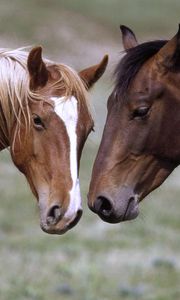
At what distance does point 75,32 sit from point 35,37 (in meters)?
6.34

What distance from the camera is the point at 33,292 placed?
→ 12117 millimetres

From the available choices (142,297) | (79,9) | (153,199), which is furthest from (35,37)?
(142,297)

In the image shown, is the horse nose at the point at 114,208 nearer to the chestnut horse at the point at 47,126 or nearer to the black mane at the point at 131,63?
the chestnut horse at the point at 47,126

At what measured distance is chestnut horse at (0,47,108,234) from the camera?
24.0ft

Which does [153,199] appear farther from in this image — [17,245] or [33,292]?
[33,292]

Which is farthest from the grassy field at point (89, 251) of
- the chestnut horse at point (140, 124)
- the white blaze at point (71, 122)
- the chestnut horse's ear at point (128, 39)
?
the white blaze at point (71, 122)

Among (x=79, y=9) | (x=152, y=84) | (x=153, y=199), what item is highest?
(x=152, y=84)

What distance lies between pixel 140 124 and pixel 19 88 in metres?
1.00

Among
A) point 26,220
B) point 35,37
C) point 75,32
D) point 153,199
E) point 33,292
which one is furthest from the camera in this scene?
point 75,32

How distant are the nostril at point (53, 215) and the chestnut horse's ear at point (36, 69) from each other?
101cm

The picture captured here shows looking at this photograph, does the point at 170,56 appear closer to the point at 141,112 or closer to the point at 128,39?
the point at 141,112

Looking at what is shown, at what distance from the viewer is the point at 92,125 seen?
774 cm

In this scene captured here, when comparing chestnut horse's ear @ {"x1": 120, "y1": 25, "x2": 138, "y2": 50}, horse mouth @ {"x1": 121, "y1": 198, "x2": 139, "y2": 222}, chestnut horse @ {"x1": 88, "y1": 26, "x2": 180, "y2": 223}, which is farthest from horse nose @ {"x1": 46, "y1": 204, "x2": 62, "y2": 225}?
chestnut horse's ear @ {"x1": 120, "y1": 25, "x2": 138, "y2": 50}

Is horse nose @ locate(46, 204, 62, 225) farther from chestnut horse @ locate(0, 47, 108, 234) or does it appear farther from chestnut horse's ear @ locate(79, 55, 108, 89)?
chestnut horse's ear @ locate(79, 55, 108, 89)
